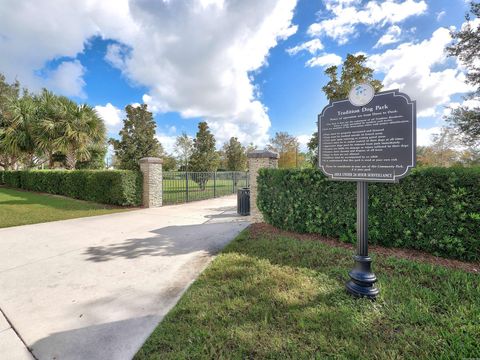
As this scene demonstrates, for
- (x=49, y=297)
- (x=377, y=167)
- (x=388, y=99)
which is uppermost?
(x=388, y=99)

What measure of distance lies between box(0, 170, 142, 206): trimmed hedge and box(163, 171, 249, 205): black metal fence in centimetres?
142

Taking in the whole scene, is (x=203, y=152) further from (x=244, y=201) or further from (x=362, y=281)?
(x=362, y=281)

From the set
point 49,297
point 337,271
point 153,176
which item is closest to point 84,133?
point 153,176

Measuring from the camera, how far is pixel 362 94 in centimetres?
291

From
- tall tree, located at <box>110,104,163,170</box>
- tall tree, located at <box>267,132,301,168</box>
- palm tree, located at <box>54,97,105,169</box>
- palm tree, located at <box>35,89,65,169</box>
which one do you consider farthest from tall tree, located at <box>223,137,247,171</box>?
palm tree, located at <box>35,89,65,169</box>

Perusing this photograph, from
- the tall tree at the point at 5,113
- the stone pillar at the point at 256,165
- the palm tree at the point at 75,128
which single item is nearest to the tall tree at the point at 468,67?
the stone pillar at the point at 256,165

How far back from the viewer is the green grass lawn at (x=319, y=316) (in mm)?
1977

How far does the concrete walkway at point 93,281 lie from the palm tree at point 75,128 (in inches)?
425

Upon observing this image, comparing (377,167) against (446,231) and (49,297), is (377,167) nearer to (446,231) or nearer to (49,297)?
(446,231)

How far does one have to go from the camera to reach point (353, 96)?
2.99 m

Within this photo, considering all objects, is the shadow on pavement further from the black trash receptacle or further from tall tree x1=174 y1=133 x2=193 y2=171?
tall tree x1=174 y1=133 x2=193 y2=171

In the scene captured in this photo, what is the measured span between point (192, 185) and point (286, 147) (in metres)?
24.5

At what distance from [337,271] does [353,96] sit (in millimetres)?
2516

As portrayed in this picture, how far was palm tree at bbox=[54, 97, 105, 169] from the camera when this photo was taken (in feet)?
50.0
